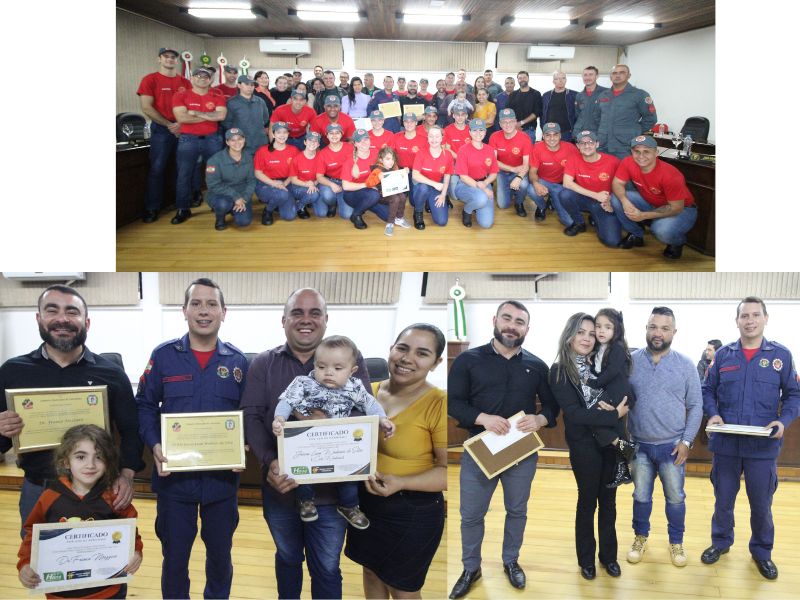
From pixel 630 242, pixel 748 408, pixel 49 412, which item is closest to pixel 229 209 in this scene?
pixel 49 412

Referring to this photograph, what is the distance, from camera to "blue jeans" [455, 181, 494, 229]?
260cm

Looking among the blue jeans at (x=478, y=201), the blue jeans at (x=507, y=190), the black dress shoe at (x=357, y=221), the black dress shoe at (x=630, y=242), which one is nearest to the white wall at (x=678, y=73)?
the black dress shoe at (x=630, y=242)

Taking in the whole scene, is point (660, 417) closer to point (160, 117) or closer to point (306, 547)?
point (306, 547)

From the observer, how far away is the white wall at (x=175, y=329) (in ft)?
→ 6.10

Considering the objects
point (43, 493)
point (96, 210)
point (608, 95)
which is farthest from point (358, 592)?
point (608, 95)

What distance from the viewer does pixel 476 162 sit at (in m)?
2.58

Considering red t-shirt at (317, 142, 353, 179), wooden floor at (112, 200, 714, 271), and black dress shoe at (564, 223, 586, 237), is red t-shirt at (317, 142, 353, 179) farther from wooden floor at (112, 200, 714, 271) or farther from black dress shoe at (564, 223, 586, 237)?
black dress shoe at (564, 223, 586, 237)

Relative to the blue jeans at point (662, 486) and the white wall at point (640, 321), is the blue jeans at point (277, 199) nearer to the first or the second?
the white wall at point (640, 321)

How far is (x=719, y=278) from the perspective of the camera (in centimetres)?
201

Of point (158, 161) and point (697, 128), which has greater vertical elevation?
point (697, 128)

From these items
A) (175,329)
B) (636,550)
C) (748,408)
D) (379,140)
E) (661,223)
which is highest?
(379,140)

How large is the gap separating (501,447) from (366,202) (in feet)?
3.80

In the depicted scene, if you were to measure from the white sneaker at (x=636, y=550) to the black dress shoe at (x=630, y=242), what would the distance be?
3.50 feet

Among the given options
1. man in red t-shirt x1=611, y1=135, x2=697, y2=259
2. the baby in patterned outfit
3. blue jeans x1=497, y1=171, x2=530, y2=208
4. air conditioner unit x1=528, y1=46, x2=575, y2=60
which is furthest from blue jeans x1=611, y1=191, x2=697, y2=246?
the baby in patterned outfit
